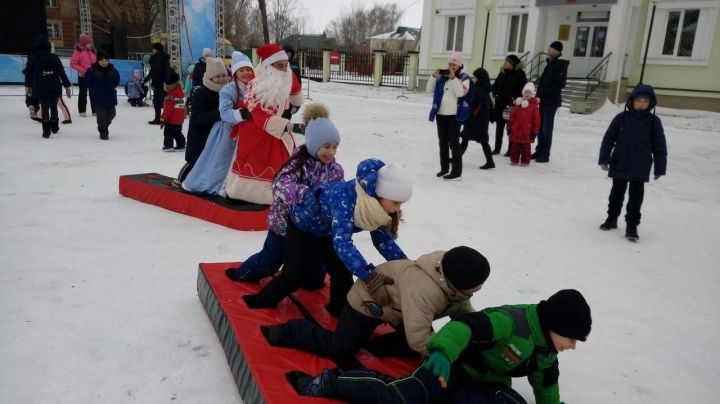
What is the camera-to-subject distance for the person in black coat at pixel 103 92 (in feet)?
30.4

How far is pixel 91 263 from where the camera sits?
3885 millimetres

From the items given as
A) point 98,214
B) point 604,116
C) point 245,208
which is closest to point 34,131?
point 98,214

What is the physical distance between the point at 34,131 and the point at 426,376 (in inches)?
398

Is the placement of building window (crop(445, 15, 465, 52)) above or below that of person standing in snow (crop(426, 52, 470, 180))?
above

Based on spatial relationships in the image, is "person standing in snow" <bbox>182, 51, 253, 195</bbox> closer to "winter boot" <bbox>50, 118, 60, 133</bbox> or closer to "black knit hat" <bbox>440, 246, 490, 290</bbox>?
"black knit hat" <bbox>440, 246, 490, 290</bbox>

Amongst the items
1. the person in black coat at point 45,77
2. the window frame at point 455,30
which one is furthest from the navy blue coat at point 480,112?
the window frame at point 455,30

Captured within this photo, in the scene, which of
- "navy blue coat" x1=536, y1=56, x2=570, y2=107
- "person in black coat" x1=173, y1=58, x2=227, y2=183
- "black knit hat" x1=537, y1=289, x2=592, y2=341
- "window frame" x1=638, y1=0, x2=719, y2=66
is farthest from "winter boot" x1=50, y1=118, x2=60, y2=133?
"window frame" x1=638, y1=0, x2=719, y2=66

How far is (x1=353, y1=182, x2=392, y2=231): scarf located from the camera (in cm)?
253

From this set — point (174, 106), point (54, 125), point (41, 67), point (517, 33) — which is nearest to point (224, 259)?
point (174, 106)

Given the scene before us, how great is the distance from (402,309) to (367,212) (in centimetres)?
50

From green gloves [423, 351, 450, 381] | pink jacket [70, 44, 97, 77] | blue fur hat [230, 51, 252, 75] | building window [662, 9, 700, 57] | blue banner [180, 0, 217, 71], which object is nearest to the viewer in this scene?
Answer: green gloves [423, 351, 450, 381]

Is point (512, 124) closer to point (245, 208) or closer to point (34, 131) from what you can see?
point (245, 208)

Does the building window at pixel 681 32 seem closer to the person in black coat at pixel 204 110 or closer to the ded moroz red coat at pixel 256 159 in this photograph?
the ded moroz red coat at pixel 256 159

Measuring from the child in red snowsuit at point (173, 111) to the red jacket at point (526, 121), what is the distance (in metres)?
5.44
